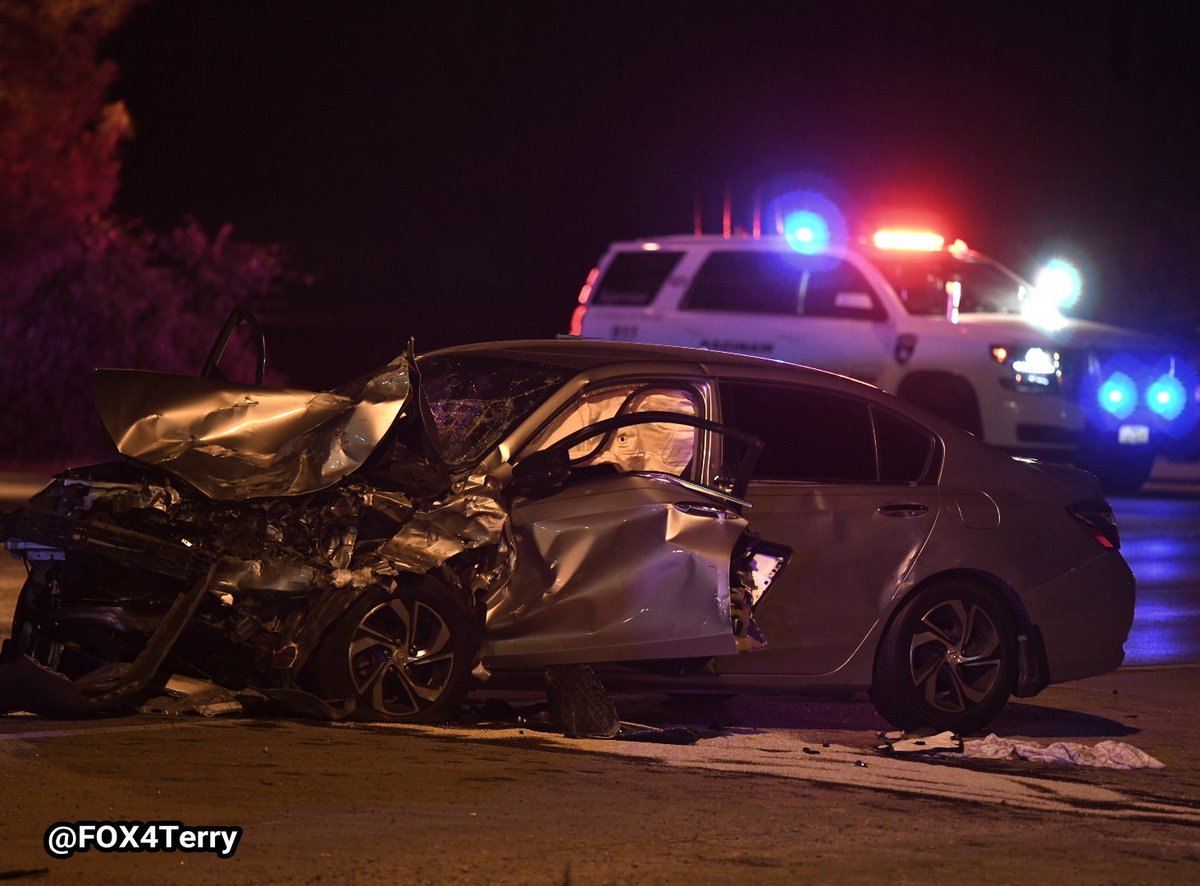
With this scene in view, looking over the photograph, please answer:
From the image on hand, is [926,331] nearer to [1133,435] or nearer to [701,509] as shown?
A: [1133,435]

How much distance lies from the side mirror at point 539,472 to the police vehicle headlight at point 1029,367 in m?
11.5

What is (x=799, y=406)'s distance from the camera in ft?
28.6

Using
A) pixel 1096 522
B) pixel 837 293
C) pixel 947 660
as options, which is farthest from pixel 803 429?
pixel 837 293

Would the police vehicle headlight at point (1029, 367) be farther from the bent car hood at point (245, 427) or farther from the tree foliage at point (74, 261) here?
the bent car hood at point (245, 427)

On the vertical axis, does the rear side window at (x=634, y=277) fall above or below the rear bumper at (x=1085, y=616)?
above

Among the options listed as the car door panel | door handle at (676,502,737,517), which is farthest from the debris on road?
door handle at (676,502,737,517)

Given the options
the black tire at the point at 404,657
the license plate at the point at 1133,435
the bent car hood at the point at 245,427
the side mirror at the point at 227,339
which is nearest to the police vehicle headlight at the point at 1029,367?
the license plate at the point at 1133,435

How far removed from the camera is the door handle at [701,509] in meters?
7.92

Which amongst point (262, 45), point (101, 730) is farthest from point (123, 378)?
point (262, 45)

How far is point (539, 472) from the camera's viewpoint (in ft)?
25.8

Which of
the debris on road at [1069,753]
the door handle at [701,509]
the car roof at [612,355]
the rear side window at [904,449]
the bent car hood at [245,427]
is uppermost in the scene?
the car roof at [612,355]

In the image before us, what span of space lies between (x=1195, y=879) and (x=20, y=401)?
15.6m

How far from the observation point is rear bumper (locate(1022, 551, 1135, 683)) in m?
8.81

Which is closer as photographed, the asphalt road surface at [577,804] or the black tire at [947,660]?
the asphalt road surface at [577,804]
